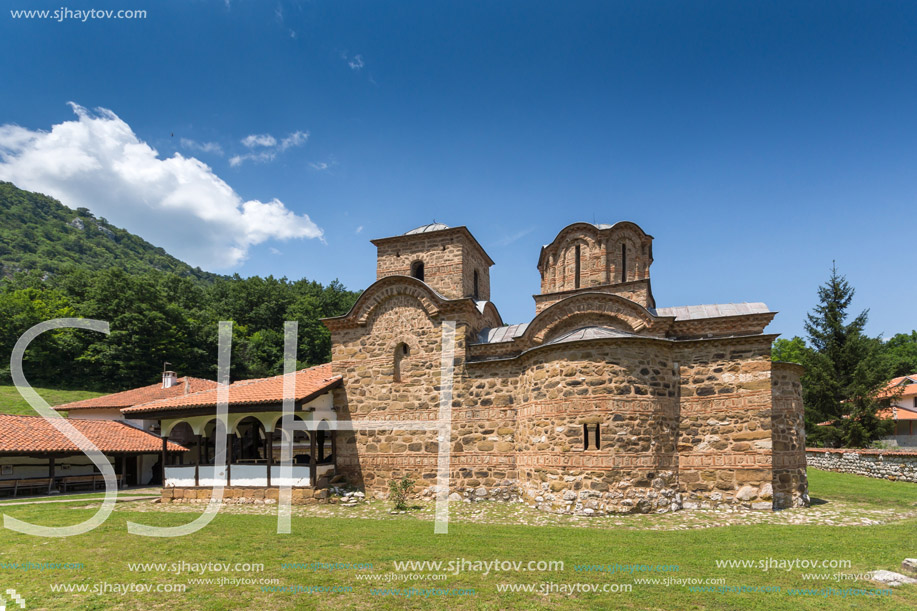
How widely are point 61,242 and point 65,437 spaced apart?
56230 millimetres

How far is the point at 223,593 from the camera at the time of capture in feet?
18.5

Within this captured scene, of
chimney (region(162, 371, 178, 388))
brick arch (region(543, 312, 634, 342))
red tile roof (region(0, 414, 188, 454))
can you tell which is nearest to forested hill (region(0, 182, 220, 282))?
chimney (region(162, 371, 178, 388))

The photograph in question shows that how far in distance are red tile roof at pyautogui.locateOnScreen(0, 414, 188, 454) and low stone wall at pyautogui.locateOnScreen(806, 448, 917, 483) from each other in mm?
24018

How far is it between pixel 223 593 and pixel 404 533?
3744 millimetres

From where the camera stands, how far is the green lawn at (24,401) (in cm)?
2583

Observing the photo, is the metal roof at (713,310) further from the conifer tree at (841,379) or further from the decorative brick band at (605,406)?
the conifer tree at (841,379)

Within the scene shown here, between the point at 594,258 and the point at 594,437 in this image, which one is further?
the point at 594,258

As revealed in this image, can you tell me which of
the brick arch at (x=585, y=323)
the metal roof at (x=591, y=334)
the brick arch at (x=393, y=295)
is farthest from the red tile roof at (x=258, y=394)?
the metal roof at (x=591, y=334)

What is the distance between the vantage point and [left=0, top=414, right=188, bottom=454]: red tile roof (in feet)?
49.5

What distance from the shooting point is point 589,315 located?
12453 millimetres

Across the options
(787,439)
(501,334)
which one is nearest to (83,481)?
(501,334)

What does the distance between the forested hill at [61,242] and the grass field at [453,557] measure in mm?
44431

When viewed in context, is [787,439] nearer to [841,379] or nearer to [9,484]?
[841,379]

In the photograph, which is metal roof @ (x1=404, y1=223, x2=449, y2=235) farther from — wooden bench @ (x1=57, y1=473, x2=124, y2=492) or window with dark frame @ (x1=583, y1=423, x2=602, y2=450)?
wooden bench @ (x1=57, y1=473, x2=124, y2=492)
